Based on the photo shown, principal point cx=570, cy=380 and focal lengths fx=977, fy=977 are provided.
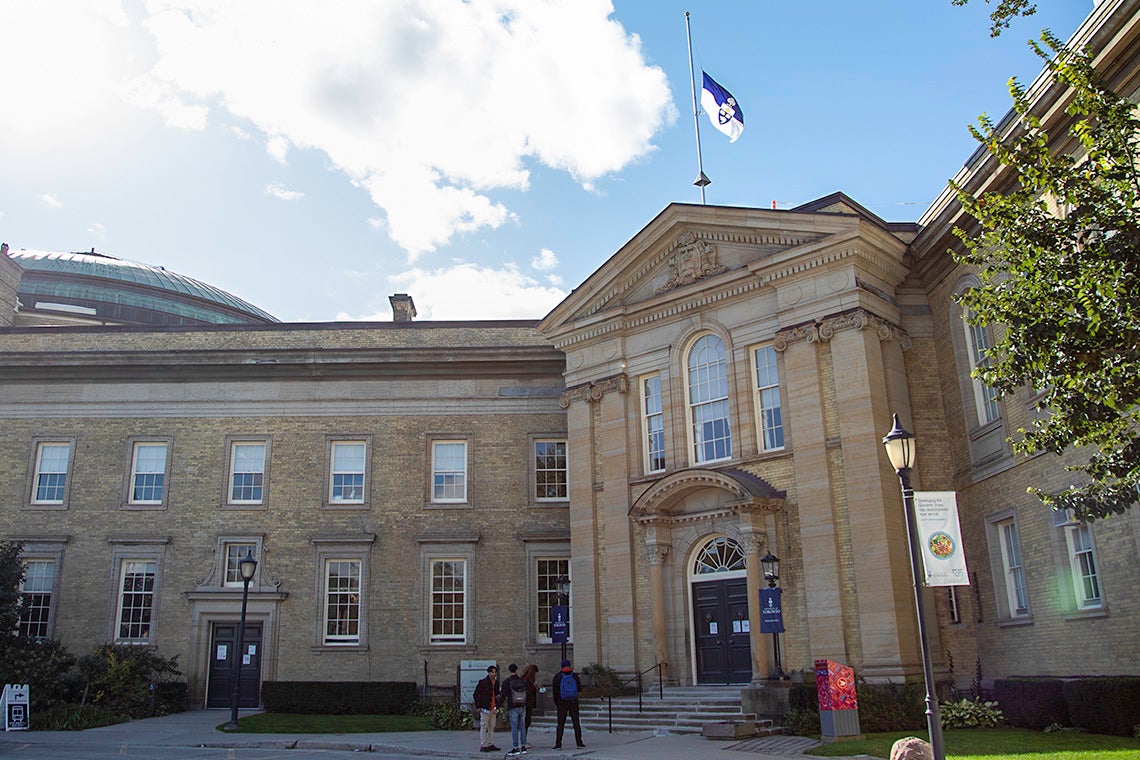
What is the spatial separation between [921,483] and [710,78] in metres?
12.2

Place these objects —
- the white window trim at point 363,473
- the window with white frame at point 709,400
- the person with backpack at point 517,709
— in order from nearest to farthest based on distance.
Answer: the person with backpack at point 517,709
the window with white frame at point 709,400
the white window trim at point 363,473

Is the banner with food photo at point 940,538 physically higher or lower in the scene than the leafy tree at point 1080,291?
lower

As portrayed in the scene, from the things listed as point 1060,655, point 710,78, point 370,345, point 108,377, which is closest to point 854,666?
point 1060,655

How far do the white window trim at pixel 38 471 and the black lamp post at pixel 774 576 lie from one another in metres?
20.6

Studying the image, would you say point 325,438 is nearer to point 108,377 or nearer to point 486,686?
point 108,377

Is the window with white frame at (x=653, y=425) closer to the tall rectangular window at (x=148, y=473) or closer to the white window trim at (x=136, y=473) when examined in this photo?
the white window trim at (x=136, y=473)

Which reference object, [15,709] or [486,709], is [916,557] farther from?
[15,709]

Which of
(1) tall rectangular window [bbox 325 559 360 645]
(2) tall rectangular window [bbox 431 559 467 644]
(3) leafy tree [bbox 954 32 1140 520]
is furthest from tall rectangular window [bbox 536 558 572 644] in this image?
(3) leafy tree [bbox 954 32 1140 520]

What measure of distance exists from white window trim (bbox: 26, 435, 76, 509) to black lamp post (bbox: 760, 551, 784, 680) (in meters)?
20.6

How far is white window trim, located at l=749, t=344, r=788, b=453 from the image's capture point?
22500 mm

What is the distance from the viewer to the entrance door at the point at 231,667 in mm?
27359

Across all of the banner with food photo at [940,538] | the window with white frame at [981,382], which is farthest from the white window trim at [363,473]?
the banner with food photo at [940,538]

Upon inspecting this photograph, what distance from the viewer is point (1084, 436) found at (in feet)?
36.7

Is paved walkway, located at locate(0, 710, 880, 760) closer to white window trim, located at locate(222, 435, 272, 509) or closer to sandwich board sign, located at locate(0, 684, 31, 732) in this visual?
sandwich board sign, located at locate(0, 684, 31, 732)
